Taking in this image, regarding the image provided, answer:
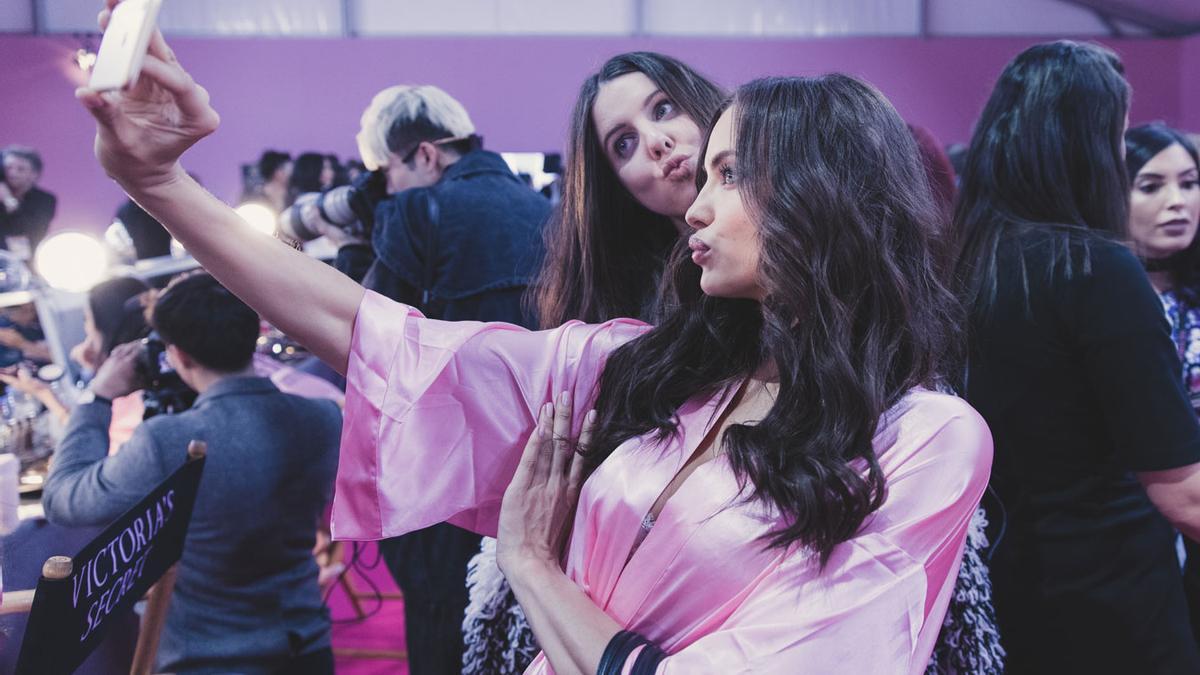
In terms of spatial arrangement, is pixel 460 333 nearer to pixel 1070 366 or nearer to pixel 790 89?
pixel 790 89

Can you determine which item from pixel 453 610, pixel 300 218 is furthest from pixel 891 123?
pixel 300 218

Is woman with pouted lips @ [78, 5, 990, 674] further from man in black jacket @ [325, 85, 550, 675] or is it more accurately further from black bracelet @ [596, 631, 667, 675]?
man in black jacket @ [325, 85, 550, 675]

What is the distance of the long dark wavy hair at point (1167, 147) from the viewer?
2.10m

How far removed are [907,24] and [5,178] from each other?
26.4 ft

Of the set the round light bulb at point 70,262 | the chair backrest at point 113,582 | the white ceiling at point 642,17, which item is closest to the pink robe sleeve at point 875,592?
the chair backrest at point 113,582

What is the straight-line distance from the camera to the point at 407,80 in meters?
9.92

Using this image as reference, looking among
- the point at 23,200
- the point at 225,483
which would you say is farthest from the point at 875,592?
the point at 23,200

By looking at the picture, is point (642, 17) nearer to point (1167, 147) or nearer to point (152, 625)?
point (1167, 147)

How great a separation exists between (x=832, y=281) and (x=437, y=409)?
1.38ft

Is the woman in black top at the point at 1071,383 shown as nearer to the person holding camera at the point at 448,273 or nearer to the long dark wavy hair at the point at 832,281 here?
the long dark wavy hair at the point at 832,281

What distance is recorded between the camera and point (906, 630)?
0.93 metres

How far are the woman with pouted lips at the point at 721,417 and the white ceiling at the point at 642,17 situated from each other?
9468 mm

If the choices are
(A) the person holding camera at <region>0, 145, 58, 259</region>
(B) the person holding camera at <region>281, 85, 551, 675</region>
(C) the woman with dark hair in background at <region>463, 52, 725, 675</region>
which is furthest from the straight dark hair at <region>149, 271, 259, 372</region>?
(A) the person holding camera at <region>0, 145, 58, 259</region>

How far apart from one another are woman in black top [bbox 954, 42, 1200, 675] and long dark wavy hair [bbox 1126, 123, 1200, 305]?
22.8 inches
